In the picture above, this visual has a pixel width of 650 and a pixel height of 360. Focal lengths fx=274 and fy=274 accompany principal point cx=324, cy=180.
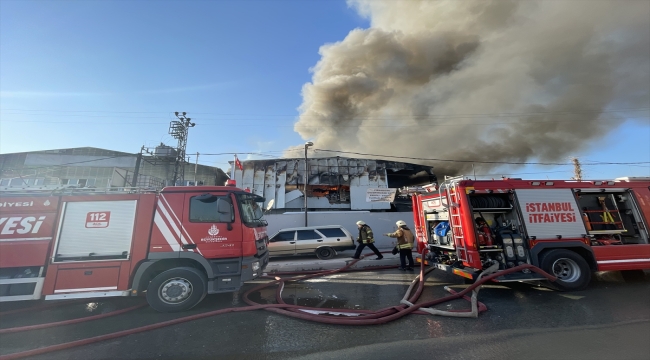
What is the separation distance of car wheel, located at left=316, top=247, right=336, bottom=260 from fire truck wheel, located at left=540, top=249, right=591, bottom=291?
7.31 meters

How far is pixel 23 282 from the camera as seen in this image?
4.59m

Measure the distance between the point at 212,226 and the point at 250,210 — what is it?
82cm

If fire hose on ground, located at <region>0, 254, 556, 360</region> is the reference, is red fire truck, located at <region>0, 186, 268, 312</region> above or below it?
above

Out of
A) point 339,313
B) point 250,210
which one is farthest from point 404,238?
point 250,210

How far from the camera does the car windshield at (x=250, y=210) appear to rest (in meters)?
5.19

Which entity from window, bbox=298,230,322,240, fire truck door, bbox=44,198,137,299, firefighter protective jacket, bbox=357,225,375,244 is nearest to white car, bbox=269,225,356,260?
window, bbox=298,230,322,240

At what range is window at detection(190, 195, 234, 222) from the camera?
500 cm

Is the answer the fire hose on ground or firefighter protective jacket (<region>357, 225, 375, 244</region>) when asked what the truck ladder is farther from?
firefighter protective jacket (<region>357, 225, 375, 244</region>)

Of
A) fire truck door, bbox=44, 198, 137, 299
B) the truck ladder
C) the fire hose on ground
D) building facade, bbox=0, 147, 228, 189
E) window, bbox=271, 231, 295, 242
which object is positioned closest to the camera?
the fire hose on ground

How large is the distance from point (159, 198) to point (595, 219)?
9.40 metres

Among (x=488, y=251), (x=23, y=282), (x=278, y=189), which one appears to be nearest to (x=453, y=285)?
(x=488, y=251)

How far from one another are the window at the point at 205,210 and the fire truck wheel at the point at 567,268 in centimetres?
631

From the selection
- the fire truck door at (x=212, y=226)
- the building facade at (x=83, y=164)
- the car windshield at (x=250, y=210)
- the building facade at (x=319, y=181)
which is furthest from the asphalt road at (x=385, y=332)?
the building facade at (x=319, y=181)

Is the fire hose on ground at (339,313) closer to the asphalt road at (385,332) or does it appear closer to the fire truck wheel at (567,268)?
the asphalt road at (385,332)
